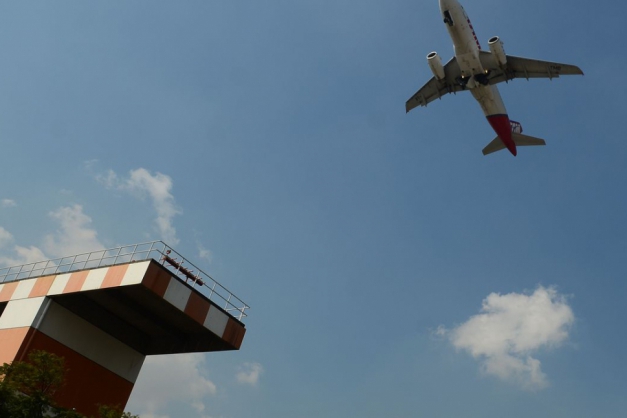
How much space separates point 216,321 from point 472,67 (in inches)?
998

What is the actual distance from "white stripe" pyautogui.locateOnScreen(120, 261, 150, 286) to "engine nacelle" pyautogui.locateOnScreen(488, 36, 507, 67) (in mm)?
27426

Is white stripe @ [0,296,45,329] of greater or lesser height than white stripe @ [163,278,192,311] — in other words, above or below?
below

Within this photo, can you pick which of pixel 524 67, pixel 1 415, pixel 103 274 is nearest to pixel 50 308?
pixel 103 274

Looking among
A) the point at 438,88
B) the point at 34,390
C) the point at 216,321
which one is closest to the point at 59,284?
the point at 216,321

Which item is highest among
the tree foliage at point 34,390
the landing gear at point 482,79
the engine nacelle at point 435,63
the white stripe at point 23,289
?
the engine nacelle at point 435,63

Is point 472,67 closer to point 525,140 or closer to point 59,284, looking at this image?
point 525,140

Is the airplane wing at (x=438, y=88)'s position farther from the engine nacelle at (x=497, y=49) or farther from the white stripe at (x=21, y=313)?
the white stripe at (x=21, y=313)

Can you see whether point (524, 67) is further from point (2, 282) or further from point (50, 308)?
point (2, 282)

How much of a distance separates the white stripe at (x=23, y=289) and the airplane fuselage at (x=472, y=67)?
31.4m

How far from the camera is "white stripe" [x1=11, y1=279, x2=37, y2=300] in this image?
29.9 m

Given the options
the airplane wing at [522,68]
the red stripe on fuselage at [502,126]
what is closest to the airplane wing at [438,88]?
the airplane wing at [522,68]

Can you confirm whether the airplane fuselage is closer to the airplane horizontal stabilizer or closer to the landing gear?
the landing gear

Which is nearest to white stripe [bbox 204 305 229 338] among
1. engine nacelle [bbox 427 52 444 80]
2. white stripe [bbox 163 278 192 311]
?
white stripe [bbox 163 278 192 311]

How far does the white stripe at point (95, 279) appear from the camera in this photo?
92.0 ft
